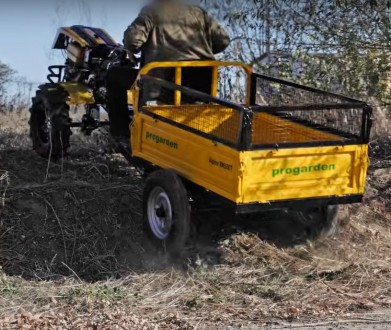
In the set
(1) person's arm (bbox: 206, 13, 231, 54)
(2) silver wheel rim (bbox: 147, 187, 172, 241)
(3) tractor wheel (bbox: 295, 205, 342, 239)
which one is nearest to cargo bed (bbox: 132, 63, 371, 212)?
(2) silver wheel rim (bbox: 147, 187, 172, 241)

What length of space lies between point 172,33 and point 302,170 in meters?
2.12

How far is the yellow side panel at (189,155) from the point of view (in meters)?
5.76

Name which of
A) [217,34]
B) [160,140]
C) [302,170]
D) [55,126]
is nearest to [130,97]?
[160,140]

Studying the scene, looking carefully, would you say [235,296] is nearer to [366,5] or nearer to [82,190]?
[82,190]

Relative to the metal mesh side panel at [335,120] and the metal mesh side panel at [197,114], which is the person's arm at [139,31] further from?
the metal mesh side panel at [335,120]

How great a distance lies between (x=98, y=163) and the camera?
827cm

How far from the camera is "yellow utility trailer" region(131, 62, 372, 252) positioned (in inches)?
227

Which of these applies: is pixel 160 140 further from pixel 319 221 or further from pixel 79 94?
pixel 79 94

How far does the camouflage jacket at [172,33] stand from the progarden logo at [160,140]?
0.90 metres

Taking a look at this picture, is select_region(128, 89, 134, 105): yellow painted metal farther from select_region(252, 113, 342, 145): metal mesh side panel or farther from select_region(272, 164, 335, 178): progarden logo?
select_region(272, 164, 335, 178): progarden logo

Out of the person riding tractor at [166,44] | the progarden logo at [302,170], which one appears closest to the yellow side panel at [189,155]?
the progarden logo at [302,170]

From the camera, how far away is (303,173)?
6000mm

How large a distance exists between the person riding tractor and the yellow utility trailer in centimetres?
23

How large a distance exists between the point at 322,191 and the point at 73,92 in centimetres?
337
